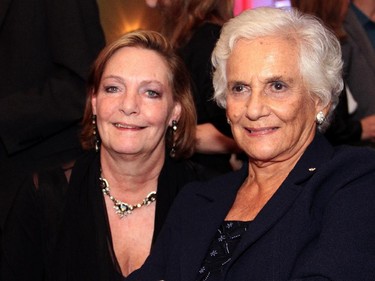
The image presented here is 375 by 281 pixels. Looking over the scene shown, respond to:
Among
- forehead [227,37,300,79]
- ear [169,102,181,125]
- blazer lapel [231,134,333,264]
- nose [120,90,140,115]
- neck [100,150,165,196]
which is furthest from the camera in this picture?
ear [169,102,181,125]

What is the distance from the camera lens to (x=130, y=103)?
309 cm

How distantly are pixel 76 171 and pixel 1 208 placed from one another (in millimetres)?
446

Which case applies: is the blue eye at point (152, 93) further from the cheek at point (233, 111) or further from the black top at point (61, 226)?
the cheek at point (233, 111)

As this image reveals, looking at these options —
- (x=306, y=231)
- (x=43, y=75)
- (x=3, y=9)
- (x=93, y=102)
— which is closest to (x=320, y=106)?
(x=306, y=231)

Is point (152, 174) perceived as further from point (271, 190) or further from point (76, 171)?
point (271, 190)

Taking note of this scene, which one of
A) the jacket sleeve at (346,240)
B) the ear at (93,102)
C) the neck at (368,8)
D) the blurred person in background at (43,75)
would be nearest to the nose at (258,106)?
the jacket sleeve at (346,240)

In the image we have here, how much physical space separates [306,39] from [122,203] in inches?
42.7

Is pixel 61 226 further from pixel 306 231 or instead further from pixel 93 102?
pixel 306 231

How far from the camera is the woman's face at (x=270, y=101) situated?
2557 mm

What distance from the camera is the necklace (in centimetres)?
321

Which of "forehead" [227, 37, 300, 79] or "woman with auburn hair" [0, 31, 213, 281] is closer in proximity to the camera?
"forehead" [227, 37, 300, 79]

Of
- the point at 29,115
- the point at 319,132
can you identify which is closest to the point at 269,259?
the point at 319,132

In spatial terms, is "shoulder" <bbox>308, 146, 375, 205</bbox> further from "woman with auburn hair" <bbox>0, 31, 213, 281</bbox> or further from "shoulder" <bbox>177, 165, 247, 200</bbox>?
"woman with auburn hair" <bbox>0, 31, 213, 281</bbox>

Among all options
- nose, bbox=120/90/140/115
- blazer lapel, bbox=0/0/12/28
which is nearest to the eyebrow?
nose, bbox=120/90/140/115
